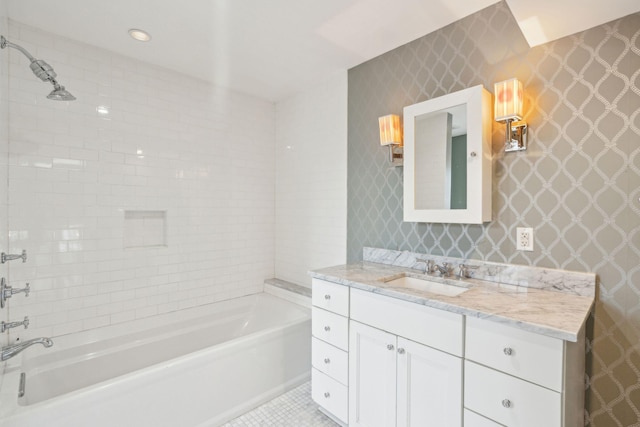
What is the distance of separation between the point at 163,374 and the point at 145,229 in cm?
125

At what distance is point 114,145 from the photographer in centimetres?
232

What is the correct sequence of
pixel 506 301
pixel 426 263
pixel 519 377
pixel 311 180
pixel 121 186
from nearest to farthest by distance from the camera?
pixel 519 377 < pixel 506 301 < pixel 426 263 < pixel 121 186 < pixel 311 180

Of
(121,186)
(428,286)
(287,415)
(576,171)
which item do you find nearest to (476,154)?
(576,171)

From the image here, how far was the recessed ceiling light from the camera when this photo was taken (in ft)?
6.70

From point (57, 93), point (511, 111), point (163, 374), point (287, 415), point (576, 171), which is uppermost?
point (57, 93)

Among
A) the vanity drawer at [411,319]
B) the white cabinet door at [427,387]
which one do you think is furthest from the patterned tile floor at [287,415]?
the vanity drawer at [411,319]

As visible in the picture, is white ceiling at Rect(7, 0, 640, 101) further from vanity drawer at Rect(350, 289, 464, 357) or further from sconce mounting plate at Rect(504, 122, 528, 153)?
vanity drawer at Rect(350, 289, 464, 357)

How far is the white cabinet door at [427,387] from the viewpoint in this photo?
4.31ft

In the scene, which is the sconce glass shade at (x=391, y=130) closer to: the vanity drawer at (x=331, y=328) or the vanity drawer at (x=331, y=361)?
the vanity drawer at (x=331, y=328)

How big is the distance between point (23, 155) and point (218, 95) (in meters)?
1.54

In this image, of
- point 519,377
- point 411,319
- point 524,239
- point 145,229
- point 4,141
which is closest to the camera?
point 519,377

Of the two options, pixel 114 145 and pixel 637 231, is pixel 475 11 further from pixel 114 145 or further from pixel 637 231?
pixel 114 145

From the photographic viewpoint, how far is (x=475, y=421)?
125cm

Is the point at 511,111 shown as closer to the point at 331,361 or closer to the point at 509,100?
the point at 509,100
